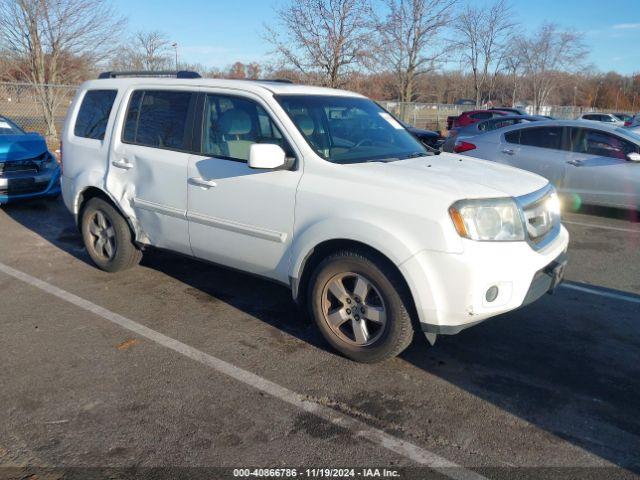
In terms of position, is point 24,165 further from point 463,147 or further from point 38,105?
point 38,105

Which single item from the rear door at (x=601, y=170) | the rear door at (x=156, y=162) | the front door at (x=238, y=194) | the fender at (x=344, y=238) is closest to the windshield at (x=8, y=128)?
the rear door at (x=156, y=162)

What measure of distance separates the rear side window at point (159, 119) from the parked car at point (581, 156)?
6234 millimetres

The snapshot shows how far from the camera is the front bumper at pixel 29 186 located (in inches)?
320

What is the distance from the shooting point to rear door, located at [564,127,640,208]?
27.3 feet

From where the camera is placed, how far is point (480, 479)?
2.71 m

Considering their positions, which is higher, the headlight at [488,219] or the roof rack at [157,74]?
the roof rack at [157,74]

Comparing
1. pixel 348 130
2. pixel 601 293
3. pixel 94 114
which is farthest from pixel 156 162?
pixel 601 293

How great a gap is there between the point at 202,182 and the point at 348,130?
1.23m

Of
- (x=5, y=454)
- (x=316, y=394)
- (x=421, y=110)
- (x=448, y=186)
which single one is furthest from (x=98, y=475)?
(x=421, y=110)

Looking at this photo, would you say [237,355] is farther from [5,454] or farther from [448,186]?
[448,186]

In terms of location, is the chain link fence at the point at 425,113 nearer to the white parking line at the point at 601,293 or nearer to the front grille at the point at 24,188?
the front grille at the point at 24,188

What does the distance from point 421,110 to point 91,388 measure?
85.0 feet

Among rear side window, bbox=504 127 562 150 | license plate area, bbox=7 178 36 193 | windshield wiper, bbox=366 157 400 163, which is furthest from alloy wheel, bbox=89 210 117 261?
rear side window, bbox=504 127 562 150

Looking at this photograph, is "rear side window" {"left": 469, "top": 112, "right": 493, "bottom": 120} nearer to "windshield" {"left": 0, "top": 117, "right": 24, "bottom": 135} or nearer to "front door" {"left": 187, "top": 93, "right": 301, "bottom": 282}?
"windshield" {"left": 0, "top": 117, "right": 24, "bottom": 135}
